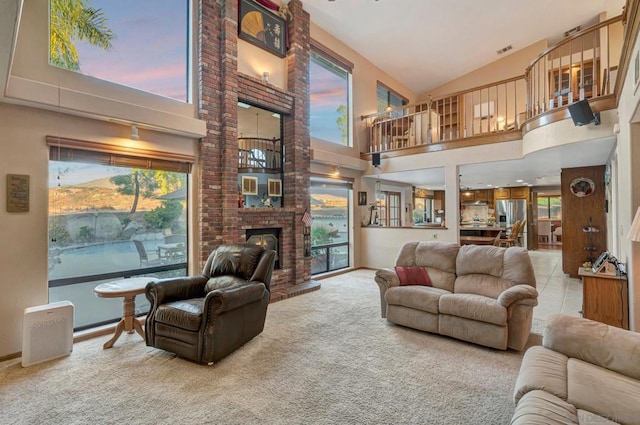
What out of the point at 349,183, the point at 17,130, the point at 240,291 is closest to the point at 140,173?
the point at 17,130

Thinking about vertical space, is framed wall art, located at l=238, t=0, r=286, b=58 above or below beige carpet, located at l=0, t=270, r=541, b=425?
above

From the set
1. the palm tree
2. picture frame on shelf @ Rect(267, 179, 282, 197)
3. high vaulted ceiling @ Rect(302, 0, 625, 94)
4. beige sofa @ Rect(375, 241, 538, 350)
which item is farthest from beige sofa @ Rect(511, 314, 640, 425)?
high vaulted ceiling @ Rect(302, 0, 625, 94)

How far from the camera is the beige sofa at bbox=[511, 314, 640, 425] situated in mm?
1486

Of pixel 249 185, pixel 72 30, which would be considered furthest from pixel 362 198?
pixel 72 30

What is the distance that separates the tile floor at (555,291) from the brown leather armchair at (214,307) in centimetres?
377

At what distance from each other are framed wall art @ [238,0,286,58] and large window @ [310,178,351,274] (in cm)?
264

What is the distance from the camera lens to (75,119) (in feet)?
11.5

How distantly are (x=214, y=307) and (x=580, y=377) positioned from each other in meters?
2.69

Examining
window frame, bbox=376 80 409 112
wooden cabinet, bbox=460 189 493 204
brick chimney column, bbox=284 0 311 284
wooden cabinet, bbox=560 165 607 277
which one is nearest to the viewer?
brick chimney column, bbox=284 0 311 284

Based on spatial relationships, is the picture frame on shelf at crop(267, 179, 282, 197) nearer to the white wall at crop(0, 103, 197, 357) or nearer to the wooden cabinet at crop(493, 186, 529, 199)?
the white wall at crop(0, 103, 197, 357)

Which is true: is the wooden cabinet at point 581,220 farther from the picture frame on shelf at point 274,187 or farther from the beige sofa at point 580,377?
the picture frame on shelf at point 274,187

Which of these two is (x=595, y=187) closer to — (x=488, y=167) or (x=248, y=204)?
(x=488, y=167)

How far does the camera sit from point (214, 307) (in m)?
2.85

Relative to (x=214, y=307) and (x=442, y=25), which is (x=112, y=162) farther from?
(x=442, y=25)
